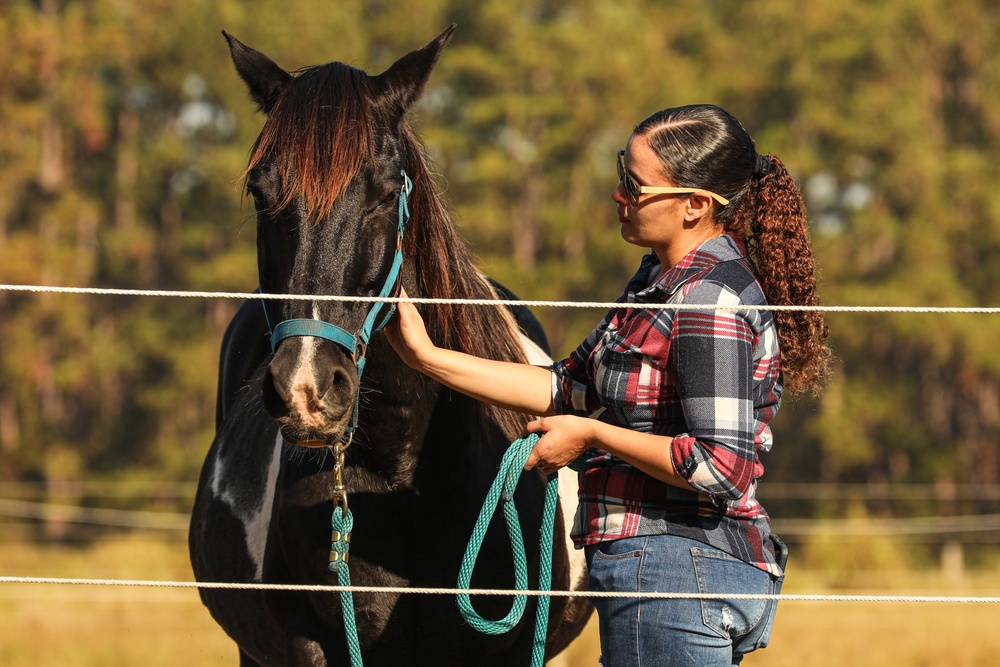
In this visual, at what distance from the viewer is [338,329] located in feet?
7.73

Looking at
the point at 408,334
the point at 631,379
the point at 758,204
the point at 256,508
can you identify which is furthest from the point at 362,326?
the point at 256,508

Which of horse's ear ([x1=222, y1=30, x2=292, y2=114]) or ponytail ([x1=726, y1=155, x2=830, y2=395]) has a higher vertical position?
horse's ear ([x1=222, y1=30, x2=292, y2=114])

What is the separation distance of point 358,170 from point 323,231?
166 mm

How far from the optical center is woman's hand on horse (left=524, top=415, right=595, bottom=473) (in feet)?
7.41

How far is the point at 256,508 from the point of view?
3922 millimetres

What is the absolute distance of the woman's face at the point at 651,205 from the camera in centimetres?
230

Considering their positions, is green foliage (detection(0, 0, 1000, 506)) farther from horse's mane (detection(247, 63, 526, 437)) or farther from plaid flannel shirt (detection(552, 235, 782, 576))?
plaid flannel shirt (detection(552, 235, 782, 576))

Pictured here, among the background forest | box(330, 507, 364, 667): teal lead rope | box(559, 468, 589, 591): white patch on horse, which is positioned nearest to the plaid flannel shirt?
box(330, 507, 364, 667): teal lead rope

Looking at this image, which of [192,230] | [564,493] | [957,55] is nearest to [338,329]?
[564,493]

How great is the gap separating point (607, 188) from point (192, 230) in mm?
8126

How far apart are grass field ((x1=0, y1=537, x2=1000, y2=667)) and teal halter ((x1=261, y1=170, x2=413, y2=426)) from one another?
17.3ft

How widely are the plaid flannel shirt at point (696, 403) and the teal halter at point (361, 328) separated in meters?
0.48

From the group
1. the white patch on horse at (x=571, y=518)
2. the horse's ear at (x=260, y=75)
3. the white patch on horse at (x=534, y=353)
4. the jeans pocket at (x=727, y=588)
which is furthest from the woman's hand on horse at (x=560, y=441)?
the white patch on horse at (x=534, y=353)

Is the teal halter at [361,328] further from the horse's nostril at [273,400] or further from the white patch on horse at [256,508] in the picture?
the white patch on horse at [256,508]
